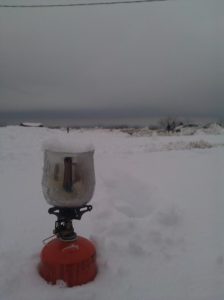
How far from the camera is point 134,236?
121 inches

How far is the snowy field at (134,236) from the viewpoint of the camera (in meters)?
2.36

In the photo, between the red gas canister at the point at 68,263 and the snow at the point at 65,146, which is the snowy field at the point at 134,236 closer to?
the red gas canister at the point at 68,263

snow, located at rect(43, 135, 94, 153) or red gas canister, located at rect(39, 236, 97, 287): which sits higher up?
snow, located at rect(43, 135, 94, 153)

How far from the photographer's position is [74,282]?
2377 millimetres

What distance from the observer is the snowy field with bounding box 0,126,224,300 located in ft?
7.73

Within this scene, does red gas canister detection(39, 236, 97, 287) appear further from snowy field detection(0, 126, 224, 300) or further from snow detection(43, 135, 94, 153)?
snow detection(43, 135, 94, 153)

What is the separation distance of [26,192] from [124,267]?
2445 mm

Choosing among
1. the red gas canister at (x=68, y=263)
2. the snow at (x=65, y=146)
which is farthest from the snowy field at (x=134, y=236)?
the snow at (x=65, y=146)

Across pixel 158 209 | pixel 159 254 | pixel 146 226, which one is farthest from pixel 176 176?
pixel 159 254

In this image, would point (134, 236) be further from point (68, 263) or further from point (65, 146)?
point (65, 146)

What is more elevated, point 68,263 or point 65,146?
point 65,146

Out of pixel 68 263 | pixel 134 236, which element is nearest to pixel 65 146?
pixel 68 263

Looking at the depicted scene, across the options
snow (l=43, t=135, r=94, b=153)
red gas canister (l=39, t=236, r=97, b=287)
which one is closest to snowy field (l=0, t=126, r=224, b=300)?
red gas canister (l=39, t=236, r=97, b=287)

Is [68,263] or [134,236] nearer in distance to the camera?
[68,263]
